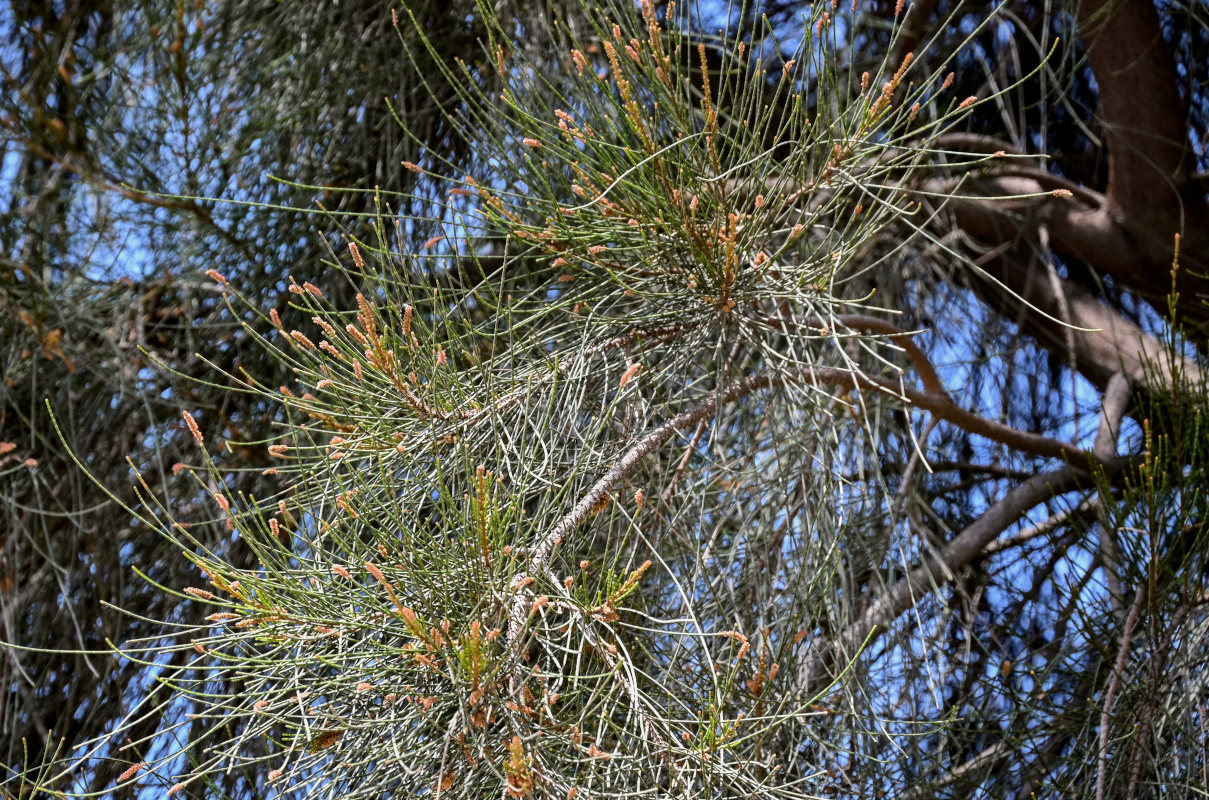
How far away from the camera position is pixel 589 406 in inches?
51.9

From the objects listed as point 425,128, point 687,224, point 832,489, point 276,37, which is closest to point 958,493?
point 832,489

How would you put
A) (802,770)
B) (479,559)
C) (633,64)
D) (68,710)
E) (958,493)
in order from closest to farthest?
(479,559) < (633,64) < (802,770) < (68,710) < (958,493)

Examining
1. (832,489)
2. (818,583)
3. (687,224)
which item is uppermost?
(687,224)

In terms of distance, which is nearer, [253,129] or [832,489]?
[832,489]

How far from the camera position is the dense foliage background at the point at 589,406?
100 centimetres

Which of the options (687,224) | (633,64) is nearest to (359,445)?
(687,224)

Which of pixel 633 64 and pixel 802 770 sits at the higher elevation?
pixel 633 64

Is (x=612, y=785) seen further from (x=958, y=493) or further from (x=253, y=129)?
(x=958, y=493)

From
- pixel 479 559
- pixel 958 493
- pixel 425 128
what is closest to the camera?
pixel 479 559

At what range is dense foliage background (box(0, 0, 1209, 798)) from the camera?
1.00 metres

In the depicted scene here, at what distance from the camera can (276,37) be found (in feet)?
6.63

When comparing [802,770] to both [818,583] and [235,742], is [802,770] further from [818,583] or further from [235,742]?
[235,742]

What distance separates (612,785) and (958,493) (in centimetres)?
152

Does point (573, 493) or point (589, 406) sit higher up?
point (589, 406)
